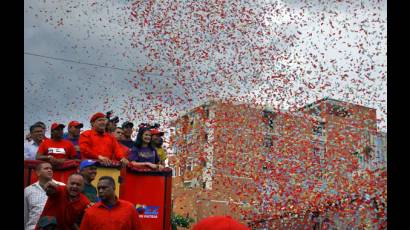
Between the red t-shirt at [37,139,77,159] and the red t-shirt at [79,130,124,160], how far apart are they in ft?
0.68

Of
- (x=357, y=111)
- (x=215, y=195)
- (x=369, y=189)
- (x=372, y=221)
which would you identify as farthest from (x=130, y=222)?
(x=215, y=195)

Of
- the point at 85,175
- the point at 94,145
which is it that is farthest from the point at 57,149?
the point at 85,175

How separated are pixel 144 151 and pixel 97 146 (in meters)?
0.62

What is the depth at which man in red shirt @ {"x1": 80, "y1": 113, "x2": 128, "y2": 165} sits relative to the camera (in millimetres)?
6172

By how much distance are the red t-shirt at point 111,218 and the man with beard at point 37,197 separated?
0.77m

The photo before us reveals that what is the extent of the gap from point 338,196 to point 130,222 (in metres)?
16.0

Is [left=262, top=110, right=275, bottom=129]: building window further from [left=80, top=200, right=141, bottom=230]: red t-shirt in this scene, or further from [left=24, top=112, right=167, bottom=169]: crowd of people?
[left=80, top=200, right=141, bottom=230]: red t-shirt

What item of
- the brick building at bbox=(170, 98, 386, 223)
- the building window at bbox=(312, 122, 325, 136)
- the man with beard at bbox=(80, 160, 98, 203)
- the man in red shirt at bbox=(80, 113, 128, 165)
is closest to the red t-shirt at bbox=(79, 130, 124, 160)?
the man in red shirt at bbox=(80, 113, 128, 165)

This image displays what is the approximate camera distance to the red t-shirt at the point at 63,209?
14.4 ft

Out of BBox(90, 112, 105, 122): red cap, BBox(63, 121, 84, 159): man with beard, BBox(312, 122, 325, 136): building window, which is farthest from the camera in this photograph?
BBox(312, 122, 325, 136): building window

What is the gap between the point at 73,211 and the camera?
4.47 metres

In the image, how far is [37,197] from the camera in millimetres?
4824

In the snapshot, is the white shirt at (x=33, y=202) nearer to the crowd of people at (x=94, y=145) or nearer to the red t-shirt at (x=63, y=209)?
the red t-shirt at (x=63, y=209)

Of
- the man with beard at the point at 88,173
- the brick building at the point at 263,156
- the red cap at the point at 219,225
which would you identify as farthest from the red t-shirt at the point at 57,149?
the brick building at the point at 263,156
